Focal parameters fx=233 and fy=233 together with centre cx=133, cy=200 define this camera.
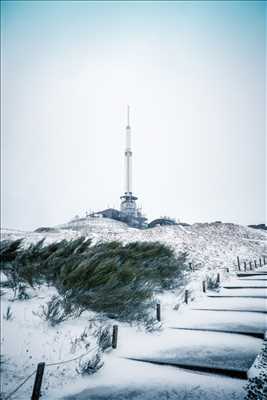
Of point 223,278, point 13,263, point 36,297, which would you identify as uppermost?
point 13,263

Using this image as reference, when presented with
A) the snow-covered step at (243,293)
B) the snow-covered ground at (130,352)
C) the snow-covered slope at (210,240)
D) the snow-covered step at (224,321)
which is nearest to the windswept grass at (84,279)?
the snow-covered ground at (130,352)

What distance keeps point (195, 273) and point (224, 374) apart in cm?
1001

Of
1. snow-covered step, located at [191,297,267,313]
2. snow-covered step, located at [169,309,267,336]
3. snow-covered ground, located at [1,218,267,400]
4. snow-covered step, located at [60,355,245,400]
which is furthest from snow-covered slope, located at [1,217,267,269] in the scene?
snow-covered step, located at [60,355,245,400]

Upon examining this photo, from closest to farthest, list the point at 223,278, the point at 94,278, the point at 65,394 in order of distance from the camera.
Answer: the point at 65,394 < the point at 94,278 < the point at 223,278

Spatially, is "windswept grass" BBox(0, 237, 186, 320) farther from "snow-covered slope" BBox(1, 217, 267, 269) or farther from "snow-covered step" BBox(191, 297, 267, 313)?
"snow-covered slope" BBox(1, 217, 267, 269)

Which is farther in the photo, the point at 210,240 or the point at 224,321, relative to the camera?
the point at 210,240

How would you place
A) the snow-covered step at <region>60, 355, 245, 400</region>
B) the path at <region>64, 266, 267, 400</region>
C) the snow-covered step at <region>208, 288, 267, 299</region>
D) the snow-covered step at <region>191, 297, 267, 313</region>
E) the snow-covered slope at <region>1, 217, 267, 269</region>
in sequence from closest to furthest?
the snow-covered step at <region>60, 355, 245, 400</region>
the path at <region>64, 266, 267, 400</region>
the snow-covered step at <region>191, 297, 267, 313</region>
the snow-covered step at <region>208, 288, 267, 299</region>
the snow-covered slope at <region>1, 217, 267, 269</region>

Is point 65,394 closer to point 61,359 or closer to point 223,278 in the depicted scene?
point 61,359

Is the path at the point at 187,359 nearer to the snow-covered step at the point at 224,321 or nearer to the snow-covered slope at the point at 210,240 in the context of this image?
the snow-covered step at the point at 224,321

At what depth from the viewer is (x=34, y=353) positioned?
3930mm

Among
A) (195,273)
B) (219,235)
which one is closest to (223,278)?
(195,273)

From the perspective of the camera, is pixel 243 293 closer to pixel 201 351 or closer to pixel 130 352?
pixel 201 351

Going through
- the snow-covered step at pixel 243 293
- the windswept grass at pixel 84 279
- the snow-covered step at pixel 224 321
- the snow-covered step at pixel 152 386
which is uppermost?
the windswept grass at pixel 84 279

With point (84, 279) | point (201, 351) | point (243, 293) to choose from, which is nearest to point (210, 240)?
point (243, 293)
